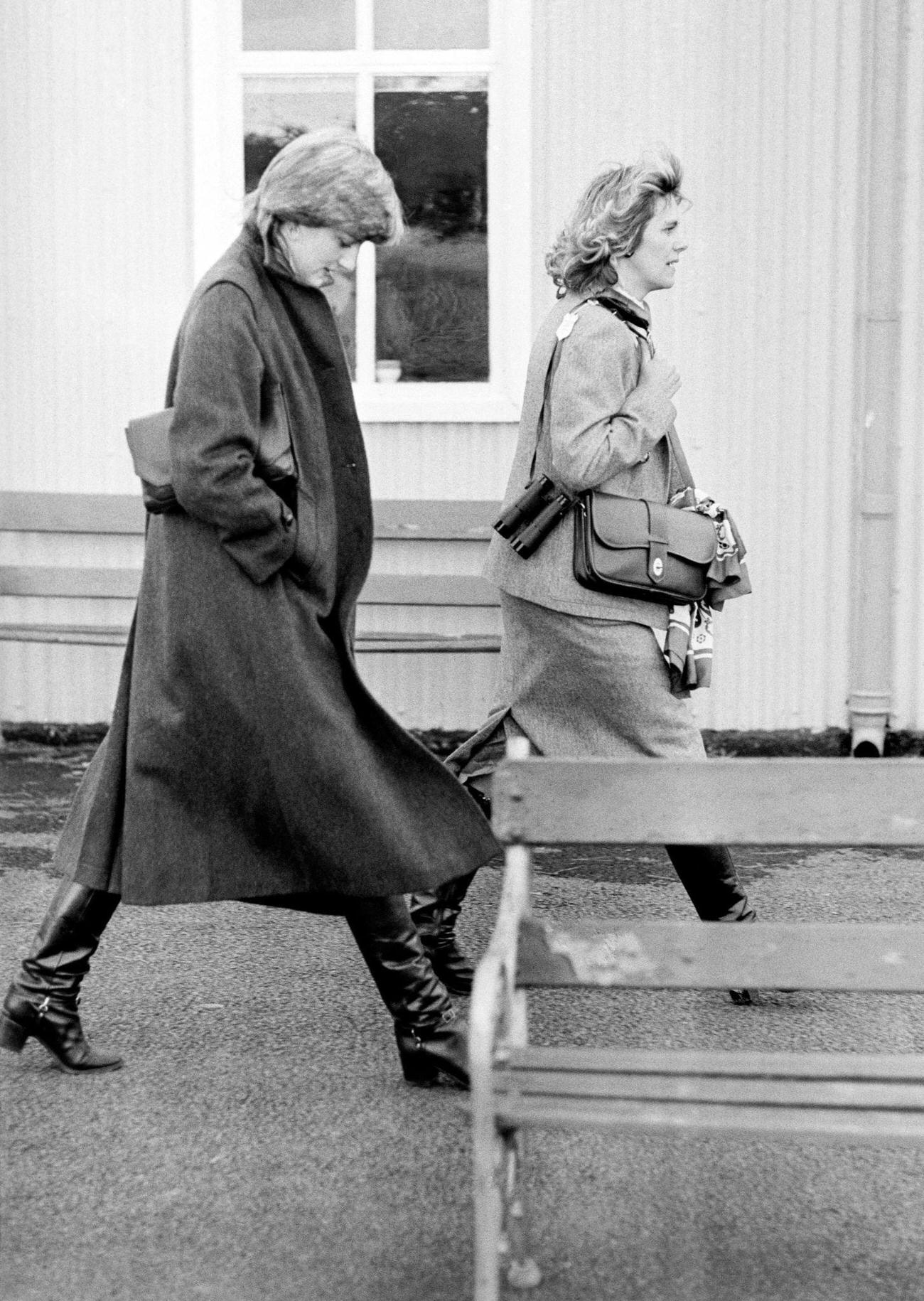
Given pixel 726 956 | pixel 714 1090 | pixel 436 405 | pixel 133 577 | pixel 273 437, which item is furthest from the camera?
pixel 133 577

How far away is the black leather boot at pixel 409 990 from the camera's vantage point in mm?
3934

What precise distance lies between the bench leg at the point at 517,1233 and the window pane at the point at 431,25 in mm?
5024

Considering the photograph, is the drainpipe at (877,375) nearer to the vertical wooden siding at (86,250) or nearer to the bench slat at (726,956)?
the vertical wooden siding at (86,250)

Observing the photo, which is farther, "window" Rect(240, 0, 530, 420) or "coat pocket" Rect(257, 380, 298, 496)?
"window" Rect(240, 0, 530, 420)

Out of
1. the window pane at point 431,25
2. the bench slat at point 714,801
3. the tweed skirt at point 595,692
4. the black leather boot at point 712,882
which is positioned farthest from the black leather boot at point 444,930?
the window pane at point 431,25

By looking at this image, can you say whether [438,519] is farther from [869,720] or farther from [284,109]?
[869,720]

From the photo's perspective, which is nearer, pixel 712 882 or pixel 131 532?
pixel 712 882

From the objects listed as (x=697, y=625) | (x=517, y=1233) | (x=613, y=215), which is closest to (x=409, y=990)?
(x=517, y=1233)

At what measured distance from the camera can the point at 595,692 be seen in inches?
171

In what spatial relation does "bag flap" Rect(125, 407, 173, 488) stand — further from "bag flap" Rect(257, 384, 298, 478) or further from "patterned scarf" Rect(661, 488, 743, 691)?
"patterned scarf" Rect(661, 488, 743, 691)

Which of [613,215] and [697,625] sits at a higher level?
[613,215]

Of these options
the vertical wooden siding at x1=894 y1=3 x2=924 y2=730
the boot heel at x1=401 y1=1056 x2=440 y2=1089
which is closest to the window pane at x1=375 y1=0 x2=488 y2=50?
the vertical wooden siding at x1=894 y1=3 x2=924 y2=730

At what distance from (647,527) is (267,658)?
998 millimetres

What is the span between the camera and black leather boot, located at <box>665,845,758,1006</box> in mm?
4480
